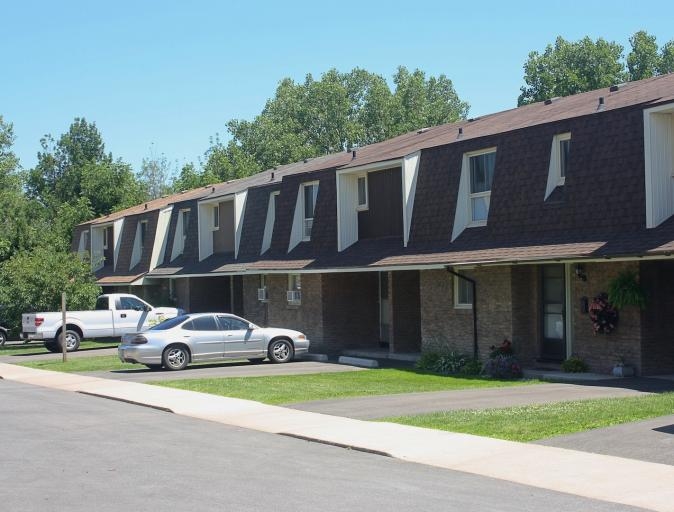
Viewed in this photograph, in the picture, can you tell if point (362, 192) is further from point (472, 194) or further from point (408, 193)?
point (472, 194)

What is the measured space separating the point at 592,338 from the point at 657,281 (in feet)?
6.34

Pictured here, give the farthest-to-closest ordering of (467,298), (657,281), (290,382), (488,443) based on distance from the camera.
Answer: (467,298), (290,382), (657,281), (488,443)

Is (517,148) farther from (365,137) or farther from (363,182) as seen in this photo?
(365,137)

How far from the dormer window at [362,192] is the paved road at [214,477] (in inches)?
568

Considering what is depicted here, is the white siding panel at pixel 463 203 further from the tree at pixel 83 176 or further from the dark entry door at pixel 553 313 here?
the tree at pixel 83 176

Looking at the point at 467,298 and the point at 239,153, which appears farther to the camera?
the point at 239,153

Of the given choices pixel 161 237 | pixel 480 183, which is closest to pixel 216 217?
pixel 161 237

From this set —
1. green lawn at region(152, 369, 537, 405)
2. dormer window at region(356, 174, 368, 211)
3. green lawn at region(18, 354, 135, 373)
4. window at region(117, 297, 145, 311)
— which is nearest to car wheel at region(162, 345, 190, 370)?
green lawn at region(18, 354, 135, 373)

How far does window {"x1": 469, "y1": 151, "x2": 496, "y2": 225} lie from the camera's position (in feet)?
79.3

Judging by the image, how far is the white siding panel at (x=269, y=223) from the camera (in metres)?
34.6

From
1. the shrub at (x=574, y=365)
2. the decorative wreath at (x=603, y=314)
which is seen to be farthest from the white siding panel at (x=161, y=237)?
the decorative wreath at (x=603, y=314)

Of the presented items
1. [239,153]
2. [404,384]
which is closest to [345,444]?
[404,384]

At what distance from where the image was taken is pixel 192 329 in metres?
26.0

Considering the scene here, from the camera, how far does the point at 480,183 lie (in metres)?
24.4
